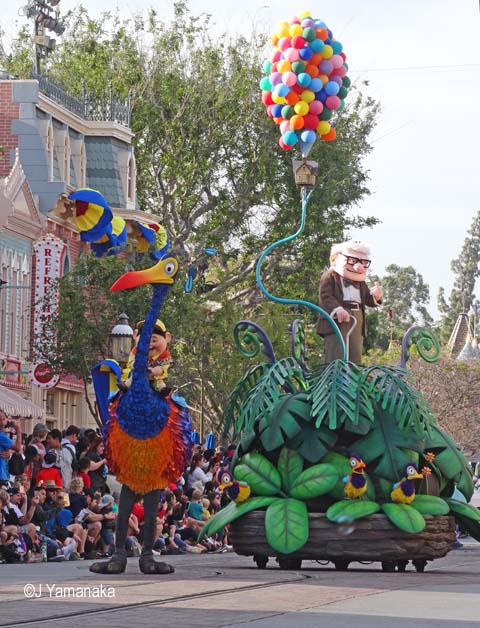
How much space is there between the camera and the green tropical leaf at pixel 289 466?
50.3ft

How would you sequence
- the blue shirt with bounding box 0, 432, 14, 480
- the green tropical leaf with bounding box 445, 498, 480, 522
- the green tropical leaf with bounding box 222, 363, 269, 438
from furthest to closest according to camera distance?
1. the blue shirt with bounding box 0, 432, 14, 480
2. the green tropical leaf with bounding box 222, 363, 269, 438
3. the green tropical leaf with bounding box 445, 498, 480, 522

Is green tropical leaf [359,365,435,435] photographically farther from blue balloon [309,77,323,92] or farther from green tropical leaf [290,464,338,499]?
blue balloon [309,77,323,92]

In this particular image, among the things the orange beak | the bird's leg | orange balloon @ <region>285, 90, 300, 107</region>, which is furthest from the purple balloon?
the bird's leg

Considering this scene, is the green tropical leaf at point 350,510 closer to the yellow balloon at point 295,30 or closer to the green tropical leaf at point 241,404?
the green tropical leaf at point 241,404

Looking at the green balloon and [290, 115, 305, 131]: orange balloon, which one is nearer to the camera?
the green balloon

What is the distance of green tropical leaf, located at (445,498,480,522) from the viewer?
15570mm

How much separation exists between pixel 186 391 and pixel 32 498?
28916mm

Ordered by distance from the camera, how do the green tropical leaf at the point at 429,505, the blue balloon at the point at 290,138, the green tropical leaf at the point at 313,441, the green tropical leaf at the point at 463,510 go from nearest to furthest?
the green tropical leaf at the point at 429,505, the green tropical leaf at the point at 313,441, the green tropical leaf at the point at 463,510, the blue balloon at the point at 290,138

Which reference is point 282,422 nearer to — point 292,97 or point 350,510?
point 350,510

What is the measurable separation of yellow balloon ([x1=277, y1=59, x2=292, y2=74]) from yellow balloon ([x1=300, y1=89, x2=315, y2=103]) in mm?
274

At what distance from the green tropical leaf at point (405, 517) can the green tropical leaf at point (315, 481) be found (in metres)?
0.54

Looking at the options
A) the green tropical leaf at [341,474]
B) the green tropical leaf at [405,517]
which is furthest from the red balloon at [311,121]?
the green tropical leaf at [405,517]

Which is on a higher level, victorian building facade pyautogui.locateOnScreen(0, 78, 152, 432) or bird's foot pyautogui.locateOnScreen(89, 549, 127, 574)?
victorian building facade pyautogui.locateOnScreen(0, 78, 152, 432)

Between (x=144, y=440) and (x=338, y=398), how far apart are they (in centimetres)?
242
